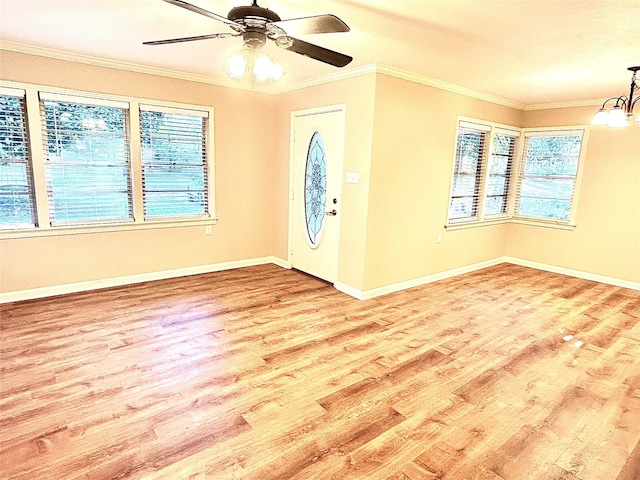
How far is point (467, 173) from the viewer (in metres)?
5.31

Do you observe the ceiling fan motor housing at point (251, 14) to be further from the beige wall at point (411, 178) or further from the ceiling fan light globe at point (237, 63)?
the beige wall at point (411, 178)

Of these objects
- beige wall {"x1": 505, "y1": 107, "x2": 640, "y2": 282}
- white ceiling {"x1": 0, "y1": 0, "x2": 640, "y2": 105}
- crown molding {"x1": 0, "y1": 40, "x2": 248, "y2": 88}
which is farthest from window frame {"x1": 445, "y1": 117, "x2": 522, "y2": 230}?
crown molding {"x1": 0, "y1": 40, "x2": 248, "y2": 88}

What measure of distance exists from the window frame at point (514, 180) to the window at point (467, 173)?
2.2 inches

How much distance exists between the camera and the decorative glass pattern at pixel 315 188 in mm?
4704

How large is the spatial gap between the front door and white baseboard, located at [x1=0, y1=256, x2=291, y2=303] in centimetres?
57

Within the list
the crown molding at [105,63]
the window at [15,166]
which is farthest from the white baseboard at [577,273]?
the window at [15,166]

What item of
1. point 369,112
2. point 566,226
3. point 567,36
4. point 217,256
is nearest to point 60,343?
point 217,256

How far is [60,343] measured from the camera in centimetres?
300

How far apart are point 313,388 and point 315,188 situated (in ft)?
9.38

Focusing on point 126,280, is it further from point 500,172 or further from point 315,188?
point 500,172

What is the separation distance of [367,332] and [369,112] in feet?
7.25

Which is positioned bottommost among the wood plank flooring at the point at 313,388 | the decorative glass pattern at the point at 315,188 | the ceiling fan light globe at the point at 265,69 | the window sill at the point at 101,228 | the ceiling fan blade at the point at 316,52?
the wood plank flooring at the point at 313,388

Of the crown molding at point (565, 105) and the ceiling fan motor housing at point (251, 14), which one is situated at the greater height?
the crown molding at point (565, 105)

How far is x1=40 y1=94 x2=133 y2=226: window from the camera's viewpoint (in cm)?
382
